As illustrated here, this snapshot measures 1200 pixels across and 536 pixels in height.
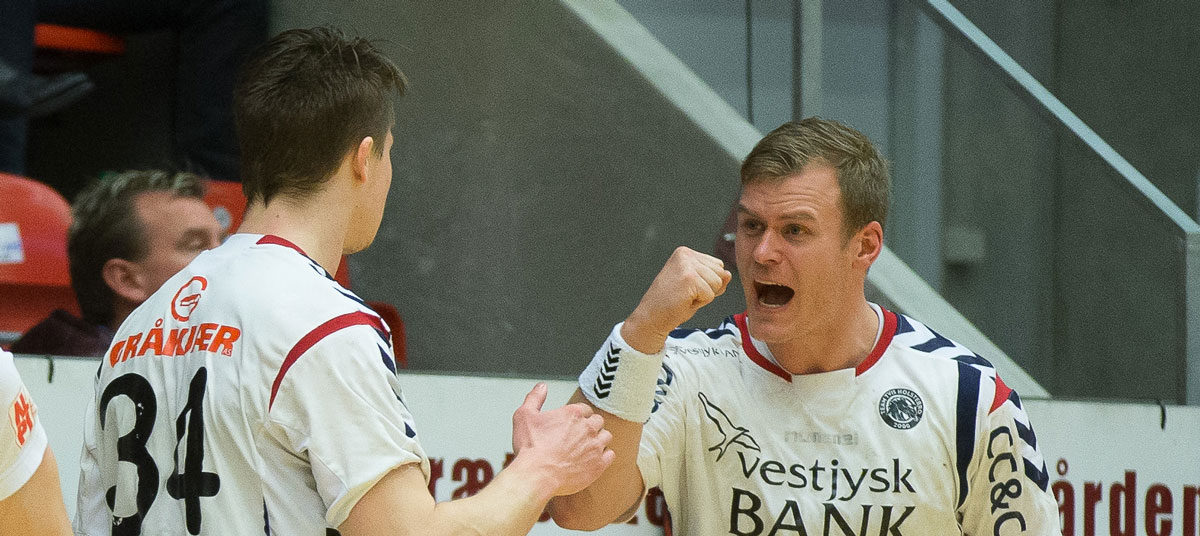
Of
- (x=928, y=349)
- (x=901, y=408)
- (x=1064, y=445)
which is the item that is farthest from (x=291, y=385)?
(x=1064, y=445)

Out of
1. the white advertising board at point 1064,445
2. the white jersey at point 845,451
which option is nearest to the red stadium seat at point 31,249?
the white advertising board at point 1064,445

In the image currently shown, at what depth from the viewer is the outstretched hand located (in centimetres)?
211

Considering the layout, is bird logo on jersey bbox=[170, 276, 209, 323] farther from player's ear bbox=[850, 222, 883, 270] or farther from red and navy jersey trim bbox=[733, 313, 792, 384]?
player's ear bbox=[850, 222, 883, 270]

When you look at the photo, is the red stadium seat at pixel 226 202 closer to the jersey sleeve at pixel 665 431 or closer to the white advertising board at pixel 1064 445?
the white advertising board at pixel 1064 445

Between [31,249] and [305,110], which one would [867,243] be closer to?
[305,110]

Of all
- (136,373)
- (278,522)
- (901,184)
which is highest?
(901,184)

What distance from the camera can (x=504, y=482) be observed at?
2031 mm

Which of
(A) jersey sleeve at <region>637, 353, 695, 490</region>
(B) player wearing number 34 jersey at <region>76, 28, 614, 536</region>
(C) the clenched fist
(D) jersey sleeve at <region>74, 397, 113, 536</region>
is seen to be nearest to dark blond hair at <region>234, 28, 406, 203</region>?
(B) player wearing number 34 jersey at <region>76, 28, 614, 536</region>

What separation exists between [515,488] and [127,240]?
2.52 meters

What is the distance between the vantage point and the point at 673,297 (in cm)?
258

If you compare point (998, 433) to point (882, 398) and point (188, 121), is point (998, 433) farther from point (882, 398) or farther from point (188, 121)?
point (188, 121)

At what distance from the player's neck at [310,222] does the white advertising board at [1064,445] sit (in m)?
1.72

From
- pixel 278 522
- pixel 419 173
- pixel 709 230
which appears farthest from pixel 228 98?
pixel 278 522

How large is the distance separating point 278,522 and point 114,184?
2.62 m
